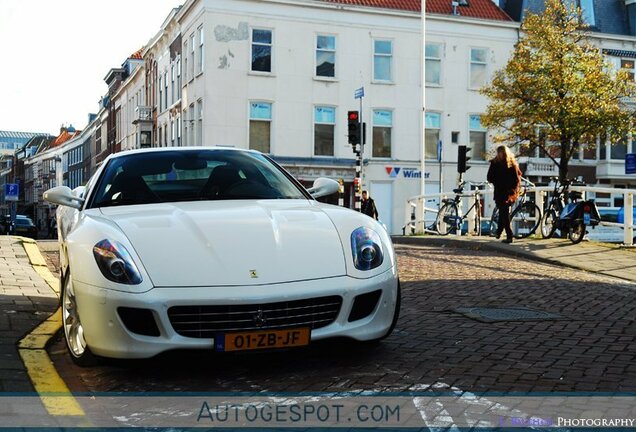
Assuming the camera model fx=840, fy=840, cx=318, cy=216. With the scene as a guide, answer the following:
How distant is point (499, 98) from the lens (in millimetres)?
32594

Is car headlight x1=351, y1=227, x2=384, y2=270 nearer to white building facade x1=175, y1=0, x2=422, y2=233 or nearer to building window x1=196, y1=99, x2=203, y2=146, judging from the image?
white building facade x1=175, y1=0, x2=422, y2=233

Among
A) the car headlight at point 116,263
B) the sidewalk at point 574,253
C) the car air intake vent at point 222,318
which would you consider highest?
the car headlight at point 116,263

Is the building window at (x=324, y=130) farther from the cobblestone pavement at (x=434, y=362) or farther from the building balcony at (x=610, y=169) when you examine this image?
the cobblestone pavement at (x=434, y=362)

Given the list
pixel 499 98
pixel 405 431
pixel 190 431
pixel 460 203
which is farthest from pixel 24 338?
pixel 499 98

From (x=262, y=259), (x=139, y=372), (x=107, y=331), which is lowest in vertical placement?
(x=139, y=372)

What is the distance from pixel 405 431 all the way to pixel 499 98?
30221mm

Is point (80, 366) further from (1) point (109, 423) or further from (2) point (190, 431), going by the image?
(2) point (190, 431)

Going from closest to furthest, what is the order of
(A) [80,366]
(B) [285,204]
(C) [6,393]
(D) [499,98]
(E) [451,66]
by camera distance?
(C) [6,393], (A) [80,366], (B) [285,204], (D) [499,98], (E) [451,66]

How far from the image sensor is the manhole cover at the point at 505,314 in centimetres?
672

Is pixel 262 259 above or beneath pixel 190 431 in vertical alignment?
above

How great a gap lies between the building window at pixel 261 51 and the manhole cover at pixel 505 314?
32.5 m

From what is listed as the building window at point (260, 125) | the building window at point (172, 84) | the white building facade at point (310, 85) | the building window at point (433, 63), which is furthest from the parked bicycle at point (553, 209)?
the building window at point (172, 84)

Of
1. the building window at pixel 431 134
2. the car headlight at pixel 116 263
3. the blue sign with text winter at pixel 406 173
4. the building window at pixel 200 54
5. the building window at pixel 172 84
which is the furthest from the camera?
the building window at pixel 172 84

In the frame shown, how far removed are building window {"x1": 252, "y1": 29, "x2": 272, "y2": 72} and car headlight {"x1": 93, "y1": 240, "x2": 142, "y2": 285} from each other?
114ft
